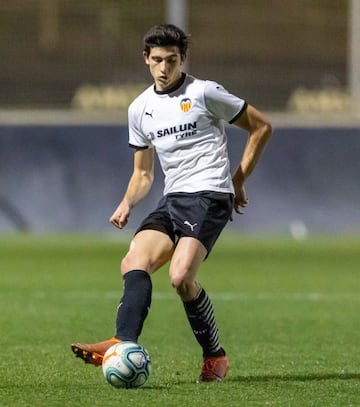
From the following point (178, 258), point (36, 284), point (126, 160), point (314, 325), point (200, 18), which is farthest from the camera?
point (200, 18)

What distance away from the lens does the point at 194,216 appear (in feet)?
26.0

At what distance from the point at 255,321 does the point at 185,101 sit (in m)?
3.81

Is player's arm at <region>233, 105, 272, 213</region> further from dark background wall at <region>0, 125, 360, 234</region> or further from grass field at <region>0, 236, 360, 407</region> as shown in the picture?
dark background wall at <region>0, 125, 360, 234</region>

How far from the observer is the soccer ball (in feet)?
24.1

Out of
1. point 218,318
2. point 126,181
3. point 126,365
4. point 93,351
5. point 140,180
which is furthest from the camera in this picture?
point 126,181

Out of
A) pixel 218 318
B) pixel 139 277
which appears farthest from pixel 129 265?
pixel 218 318

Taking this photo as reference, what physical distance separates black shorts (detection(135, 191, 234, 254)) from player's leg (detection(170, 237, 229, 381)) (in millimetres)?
77

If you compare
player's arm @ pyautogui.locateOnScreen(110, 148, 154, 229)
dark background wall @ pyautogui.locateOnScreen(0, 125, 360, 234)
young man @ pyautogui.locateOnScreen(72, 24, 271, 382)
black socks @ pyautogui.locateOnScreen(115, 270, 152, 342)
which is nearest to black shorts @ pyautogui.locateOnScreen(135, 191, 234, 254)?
young man @ pyautogui.locateOnScreen(72, 24, 271, 382)

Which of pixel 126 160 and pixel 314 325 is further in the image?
pixel 126 160

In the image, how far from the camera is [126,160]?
19.8 meters

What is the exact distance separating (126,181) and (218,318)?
8.23m

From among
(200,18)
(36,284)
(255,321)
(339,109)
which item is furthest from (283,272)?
(200,18)

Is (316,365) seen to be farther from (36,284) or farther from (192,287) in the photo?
(36,284)

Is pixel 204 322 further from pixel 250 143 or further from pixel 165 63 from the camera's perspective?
pixel 165 63
